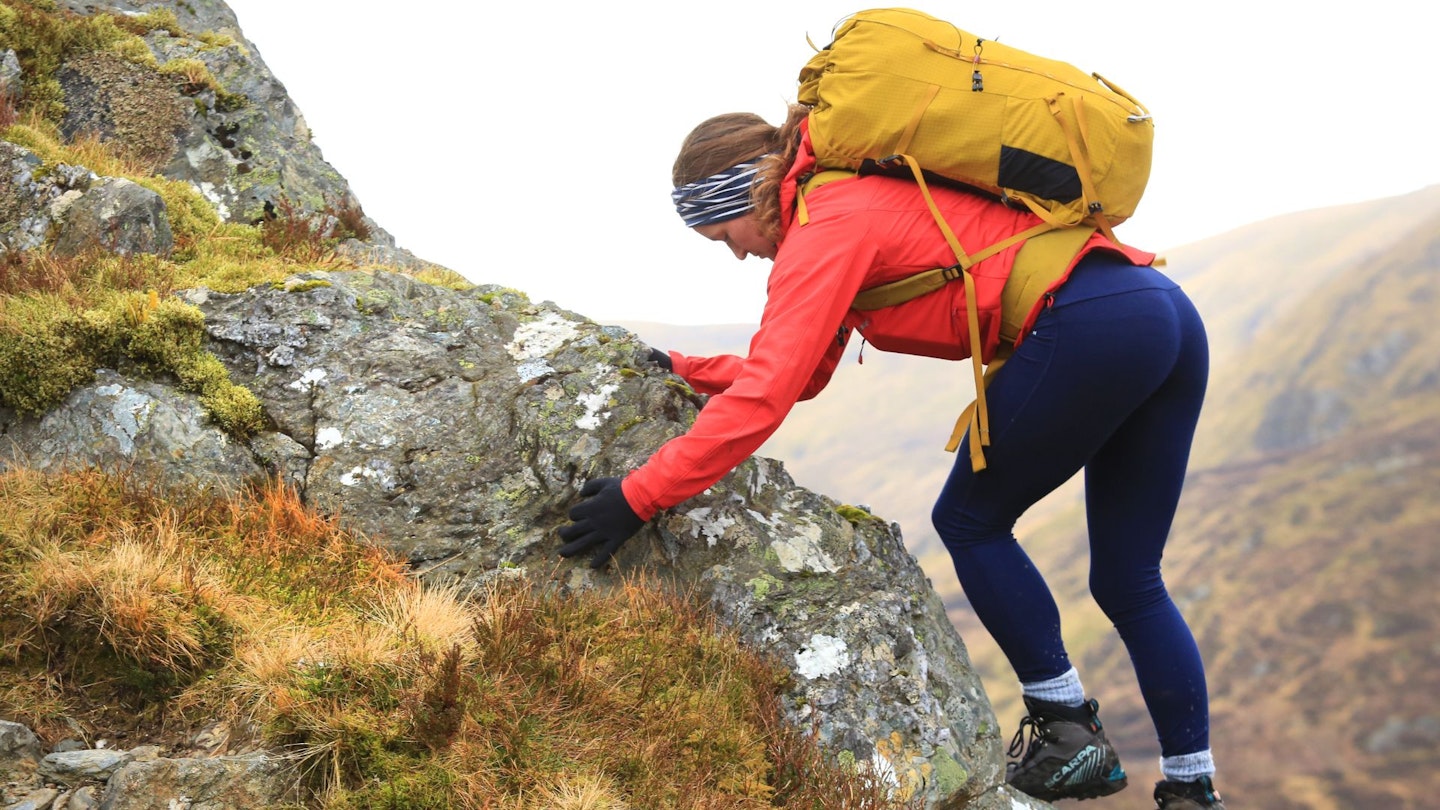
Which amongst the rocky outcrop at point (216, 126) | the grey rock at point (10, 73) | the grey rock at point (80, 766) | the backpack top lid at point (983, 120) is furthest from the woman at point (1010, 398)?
the grey rock at point (10, 73)

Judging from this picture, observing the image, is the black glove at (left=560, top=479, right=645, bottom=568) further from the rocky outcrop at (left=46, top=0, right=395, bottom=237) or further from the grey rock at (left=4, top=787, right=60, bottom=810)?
the rocky outcrop at (left=46, top=0, right=395, bottom=237)

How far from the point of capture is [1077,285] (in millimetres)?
4566

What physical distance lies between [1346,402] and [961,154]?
208m

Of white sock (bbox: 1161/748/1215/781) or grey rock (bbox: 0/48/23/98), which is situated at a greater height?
grey rock (bbox: 0/48/23/98)

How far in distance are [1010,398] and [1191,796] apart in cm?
224

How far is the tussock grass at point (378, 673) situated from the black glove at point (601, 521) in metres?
0.26

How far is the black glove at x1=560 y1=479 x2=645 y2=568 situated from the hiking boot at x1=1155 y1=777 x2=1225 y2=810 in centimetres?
299

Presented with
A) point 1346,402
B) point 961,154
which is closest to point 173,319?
point 961,154

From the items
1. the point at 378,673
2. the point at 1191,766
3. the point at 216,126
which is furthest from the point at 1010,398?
the point at 216,126

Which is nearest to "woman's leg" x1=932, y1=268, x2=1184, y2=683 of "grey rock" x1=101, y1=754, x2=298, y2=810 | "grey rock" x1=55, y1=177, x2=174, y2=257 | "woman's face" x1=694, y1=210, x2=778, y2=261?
"woman's face" x1=694, y1=210, x2=778, y2=261

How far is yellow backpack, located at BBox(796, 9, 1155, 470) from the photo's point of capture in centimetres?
455

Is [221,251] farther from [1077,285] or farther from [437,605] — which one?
[1077,285]

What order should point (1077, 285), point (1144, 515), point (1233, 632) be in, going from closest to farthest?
point (1077, 285) → point (1144, 515) → point (1233, 632)

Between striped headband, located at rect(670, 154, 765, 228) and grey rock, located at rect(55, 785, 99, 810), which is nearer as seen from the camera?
grey rock, located at rect(55, 785, 99, 810)
